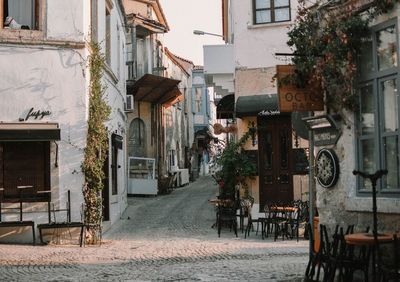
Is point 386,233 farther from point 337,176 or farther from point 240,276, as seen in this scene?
point 240,276

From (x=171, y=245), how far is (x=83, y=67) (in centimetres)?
474

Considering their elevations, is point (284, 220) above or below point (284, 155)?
below

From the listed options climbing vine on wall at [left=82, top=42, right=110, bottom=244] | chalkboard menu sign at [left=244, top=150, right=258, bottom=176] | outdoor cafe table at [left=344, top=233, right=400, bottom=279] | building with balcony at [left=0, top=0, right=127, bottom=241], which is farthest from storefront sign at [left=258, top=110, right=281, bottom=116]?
outdoor cafe table at [left=344, top=233, right=400, bottom=279]

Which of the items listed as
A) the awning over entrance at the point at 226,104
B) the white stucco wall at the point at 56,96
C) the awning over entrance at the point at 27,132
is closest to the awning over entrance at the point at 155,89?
the awning over entrance at the point at 226,104

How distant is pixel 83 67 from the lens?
14539 mm

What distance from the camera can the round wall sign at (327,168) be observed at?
28.6 feet

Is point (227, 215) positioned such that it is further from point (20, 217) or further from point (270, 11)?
point (270, 11)

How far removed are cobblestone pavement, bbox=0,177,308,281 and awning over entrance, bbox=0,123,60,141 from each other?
2.42 meters

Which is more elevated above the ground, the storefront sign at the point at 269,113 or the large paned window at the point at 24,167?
the storefront sign at the point at 269,113

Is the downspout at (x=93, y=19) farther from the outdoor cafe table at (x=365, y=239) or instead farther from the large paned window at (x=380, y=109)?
the outdoor cafe table at (x=365, y=239)

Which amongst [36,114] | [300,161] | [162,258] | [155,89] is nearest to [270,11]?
[300,161]

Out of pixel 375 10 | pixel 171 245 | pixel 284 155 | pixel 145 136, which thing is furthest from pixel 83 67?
pixel 145 136

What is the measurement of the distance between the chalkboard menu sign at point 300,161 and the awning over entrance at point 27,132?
21.7 feet

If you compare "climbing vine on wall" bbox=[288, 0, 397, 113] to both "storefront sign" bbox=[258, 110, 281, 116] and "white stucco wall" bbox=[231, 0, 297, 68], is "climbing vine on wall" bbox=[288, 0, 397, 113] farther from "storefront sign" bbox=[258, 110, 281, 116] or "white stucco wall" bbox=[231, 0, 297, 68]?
"white stucco wall" bbox=[231, 0, 297, 68]
